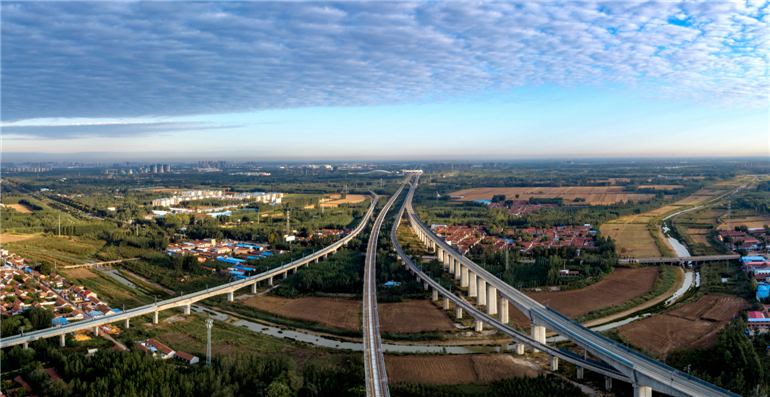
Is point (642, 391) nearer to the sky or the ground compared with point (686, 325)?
nearer to the sky

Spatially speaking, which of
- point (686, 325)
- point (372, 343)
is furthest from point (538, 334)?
point (686, 325)

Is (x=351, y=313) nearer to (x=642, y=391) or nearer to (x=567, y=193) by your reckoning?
(x=642, y=391)

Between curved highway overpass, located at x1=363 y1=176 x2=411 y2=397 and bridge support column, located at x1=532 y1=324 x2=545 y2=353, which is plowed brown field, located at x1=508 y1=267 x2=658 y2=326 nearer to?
bridge support column, located at x1=532 y1=324 x2=545 y2=353

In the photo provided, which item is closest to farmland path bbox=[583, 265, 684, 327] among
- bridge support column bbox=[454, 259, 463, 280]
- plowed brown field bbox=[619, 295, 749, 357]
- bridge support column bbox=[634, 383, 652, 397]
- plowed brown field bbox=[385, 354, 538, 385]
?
plowed brown field bbox=[619, 295, 749, 357]

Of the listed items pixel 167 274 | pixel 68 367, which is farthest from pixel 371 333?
pixel 167 274

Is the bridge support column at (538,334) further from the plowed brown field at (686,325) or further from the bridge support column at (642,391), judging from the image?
the bridge support column at (642,391)

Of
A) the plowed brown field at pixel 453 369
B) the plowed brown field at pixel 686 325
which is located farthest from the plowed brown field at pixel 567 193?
the plowed brown field at pixel 453 369

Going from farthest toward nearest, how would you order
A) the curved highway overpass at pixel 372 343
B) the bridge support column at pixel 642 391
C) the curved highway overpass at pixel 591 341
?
1. the curved highway overpass at pixel 372 343
2. the bridge support column at pixel 642 391
3. the curved highway overpass at pixel 591 341
